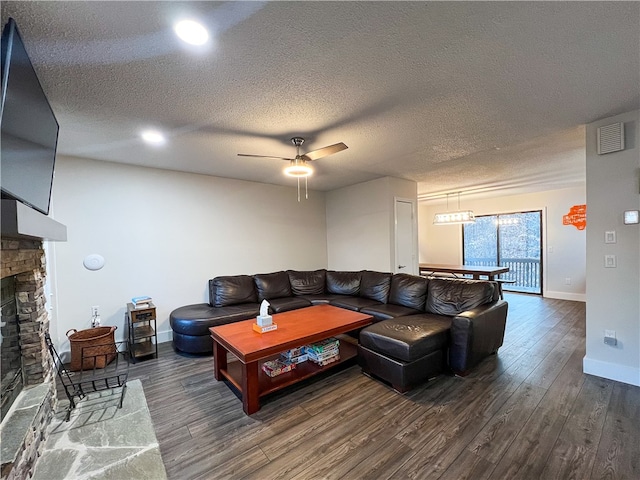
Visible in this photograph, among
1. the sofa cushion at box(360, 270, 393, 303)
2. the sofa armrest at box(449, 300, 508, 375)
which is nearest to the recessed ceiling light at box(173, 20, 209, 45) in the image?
the sofa armrest at box(449, 300, 508, 375)

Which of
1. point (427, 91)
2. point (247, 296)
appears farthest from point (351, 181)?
point (427, 91)

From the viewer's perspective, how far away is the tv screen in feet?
4.11

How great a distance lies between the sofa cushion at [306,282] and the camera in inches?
192

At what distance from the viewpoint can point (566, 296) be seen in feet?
19.9

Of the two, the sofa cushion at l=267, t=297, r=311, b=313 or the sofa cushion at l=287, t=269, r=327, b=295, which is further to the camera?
the sofa cushion at l=287, t=269, r=327, b=295

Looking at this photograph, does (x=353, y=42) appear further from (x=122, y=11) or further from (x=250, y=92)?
(x=122, y=11)

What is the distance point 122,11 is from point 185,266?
Answer: 3422mm

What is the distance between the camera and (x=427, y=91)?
206 cm

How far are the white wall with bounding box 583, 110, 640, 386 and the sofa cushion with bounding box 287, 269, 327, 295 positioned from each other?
3.55 metres

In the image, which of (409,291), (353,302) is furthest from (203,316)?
(409,291)

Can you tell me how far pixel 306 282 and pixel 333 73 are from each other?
3688 mm

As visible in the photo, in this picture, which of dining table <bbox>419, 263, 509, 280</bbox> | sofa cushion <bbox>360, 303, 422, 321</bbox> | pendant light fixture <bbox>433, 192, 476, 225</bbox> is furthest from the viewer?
pendant light fixture <bbox>433, 192, 476, 225</bbox>

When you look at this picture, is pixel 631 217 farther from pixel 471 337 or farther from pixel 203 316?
pixel 203 316

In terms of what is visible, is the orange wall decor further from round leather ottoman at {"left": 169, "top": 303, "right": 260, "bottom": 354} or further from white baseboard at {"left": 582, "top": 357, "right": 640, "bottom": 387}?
round leather ottoman at {"left": 169, "top": 303, "right": 260, "bottom": 354}
